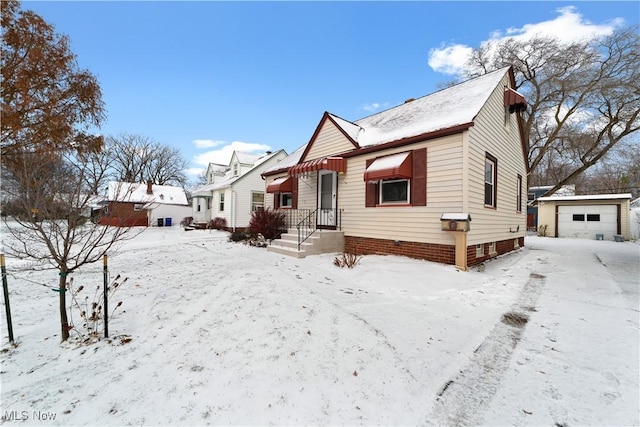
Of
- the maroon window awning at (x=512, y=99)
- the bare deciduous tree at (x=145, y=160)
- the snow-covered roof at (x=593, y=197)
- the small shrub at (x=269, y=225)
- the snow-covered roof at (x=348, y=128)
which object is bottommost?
the small shrub at (x=269, y=225)

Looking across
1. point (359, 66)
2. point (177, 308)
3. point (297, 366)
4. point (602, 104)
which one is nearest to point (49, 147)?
point (177, 308)

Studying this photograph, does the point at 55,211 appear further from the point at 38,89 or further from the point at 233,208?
the point at 233,208

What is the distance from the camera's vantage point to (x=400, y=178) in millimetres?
8031

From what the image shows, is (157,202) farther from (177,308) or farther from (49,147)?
(177,308)

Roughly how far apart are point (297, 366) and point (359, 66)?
1416cm

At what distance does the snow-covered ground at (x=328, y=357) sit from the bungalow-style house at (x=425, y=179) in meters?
2.36

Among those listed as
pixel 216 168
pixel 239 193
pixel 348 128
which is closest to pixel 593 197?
pixel 348 128

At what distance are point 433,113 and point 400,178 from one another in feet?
8.12

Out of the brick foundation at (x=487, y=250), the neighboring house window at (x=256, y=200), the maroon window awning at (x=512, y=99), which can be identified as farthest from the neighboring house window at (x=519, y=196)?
the neighboring house window at (x=256, y=200)

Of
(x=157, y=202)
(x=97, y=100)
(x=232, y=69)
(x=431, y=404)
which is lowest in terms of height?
(x=431, y=404)

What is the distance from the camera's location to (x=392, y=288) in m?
5.23

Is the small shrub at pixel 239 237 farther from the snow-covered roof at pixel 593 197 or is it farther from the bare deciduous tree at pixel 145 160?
the bare deciduous tree at pixel 145 160

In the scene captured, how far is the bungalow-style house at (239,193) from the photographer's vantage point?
65.0ft

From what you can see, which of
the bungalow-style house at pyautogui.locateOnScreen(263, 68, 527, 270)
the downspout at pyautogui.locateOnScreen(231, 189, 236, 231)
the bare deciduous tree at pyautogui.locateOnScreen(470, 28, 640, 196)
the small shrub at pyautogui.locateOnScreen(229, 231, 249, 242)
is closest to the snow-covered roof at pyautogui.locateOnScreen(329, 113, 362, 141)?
the bungalow-style house at pyautogui.locateOnScreen(263, 68, 527, 270)
